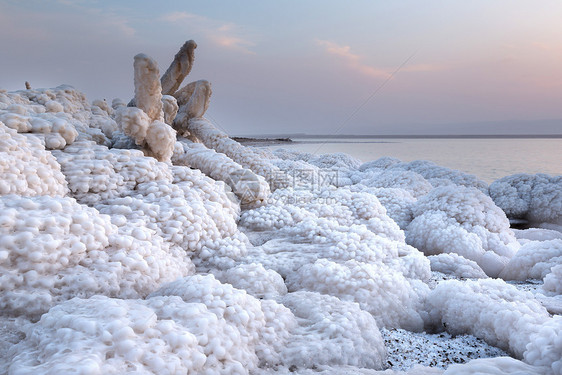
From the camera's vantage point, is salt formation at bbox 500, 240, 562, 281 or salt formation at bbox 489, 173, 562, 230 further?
salt formation at bbox 489, 173, 562, 230

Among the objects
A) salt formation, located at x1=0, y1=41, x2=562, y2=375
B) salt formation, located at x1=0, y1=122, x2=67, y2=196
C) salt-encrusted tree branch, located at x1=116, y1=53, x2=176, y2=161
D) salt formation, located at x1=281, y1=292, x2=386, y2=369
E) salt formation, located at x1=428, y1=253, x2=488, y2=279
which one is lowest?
salt formation, located at x1=428, y1=253, x2=488, y2=279

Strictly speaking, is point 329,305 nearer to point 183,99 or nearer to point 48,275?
point 48,275

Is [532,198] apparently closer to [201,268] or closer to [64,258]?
[201,268]

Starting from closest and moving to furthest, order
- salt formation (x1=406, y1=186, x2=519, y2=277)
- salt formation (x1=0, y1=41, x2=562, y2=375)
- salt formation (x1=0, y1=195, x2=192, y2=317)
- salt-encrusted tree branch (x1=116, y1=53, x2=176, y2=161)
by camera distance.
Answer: salt formation (x1=0, y1=41, x2=562, y2=375)
salt formation (x1=0, y1=195, x2=192, y2=317)
salt-encrusted tree branch (x1=116, y1=53, x2=176, y2=161)
salt formation (x1=406, y1=186, x2=519, y2=277)

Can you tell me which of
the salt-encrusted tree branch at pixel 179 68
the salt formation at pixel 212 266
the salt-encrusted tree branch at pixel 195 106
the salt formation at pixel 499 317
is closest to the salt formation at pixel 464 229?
the salt formation at pixel 212 266

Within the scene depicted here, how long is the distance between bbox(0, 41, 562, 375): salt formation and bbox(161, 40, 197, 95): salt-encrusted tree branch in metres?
1.87

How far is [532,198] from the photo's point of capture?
607 cm

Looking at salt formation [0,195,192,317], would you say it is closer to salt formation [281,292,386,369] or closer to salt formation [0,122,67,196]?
salt formation [0,122,67,196]

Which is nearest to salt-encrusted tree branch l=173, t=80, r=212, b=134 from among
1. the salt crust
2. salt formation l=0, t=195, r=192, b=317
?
the salt crust

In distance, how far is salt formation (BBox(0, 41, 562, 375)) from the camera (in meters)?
1.34

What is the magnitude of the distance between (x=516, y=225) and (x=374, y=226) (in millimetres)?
3907

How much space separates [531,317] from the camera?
186 cm

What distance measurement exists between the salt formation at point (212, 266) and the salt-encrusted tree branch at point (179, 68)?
1.87 metres

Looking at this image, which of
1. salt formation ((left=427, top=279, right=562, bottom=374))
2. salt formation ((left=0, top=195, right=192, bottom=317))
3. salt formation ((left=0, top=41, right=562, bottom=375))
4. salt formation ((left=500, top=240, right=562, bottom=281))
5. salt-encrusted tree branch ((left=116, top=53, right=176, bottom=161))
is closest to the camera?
salt formation ((left=0, top=41, right=562, bottom=375))
